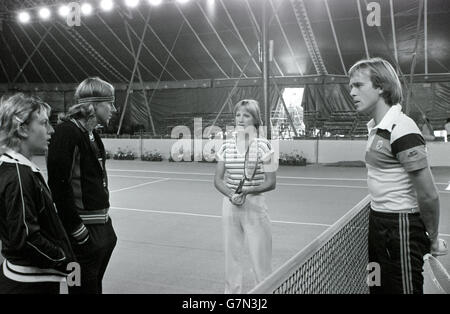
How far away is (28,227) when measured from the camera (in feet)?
6.63

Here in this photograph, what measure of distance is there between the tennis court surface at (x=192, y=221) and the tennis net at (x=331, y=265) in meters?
1.26

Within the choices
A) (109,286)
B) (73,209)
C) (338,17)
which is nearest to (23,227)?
(73,209)

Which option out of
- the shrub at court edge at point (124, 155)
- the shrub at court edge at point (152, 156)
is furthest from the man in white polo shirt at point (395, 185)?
the shrub at court edge at point (124, 155)

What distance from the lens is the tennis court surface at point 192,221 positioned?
173 inches

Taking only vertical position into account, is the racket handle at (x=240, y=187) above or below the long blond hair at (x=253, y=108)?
below

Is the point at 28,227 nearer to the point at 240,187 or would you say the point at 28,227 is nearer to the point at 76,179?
the point at 76,179

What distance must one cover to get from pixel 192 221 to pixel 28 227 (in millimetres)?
4999

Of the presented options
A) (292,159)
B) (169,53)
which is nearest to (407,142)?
(292,159)

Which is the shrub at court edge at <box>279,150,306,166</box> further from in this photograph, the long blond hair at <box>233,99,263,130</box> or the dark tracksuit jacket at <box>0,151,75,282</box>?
the dark tracksuit jacket at <box>0,151,75,282</box>

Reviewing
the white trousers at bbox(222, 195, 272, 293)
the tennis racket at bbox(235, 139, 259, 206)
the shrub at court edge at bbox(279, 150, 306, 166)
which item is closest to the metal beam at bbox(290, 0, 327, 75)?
the shrub at court edge at bbox(279, 150, 306, 166)

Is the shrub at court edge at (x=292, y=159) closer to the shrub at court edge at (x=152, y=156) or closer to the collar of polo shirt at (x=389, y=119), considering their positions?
the shrub at court edge at (x=152, y=156)

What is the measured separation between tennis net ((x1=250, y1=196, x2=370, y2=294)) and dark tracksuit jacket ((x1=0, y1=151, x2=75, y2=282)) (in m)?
1.09
